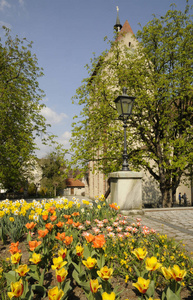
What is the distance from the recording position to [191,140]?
10375 mm

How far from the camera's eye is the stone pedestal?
626 centimetres

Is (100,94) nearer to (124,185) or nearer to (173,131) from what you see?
(173,131)

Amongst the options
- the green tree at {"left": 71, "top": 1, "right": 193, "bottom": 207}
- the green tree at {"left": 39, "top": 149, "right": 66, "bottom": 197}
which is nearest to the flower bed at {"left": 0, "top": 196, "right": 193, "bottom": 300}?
the green tree at {"left": 71, "top": 1, "right": 193, "bottom": 207}

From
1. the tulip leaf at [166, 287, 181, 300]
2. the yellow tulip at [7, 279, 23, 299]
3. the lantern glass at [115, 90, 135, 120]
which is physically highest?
the lantern glass at [115, 90, 135, 120]

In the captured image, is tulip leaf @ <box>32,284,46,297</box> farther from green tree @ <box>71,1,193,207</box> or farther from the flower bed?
green tree @ <box>71,1,193,207</box>

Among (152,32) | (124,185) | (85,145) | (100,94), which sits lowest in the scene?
(124,185)

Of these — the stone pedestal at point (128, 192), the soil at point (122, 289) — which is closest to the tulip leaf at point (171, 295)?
the soil at point (122, 289)

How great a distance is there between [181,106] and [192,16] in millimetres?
5347

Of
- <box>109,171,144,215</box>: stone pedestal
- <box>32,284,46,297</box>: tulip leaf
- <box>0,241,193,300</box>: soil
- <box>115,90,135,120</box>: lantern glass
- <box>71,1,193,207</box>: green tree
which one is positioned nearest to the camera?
<box>32,284,46,297</box>: tulip leaf

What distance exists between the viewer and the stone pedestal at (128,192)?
6.26 m

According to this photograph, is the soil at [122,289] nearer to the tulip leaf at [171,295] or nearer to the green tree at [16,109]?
the tulip leaf at [171,295]

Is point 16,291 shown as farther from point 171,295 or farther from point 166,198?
point 166,198

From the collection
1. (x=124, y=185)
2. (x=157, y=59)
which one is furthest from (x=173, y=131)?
(x=124, y=185)

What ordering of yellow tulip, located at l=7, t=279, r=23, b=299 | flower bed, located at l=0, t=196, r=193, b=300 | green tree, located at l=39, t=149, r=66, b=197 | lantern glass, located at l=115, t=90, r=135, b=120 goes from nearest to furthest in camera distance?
yellow tulip, located at l=7, t=279, r=23, b=299 → flower bed, located at l=0, t=196, r=193, b=300 → lantern glass, located at l=115, t=90, r=135, b=120 → green tree, located at l=39, t=149, r=66, b=197
